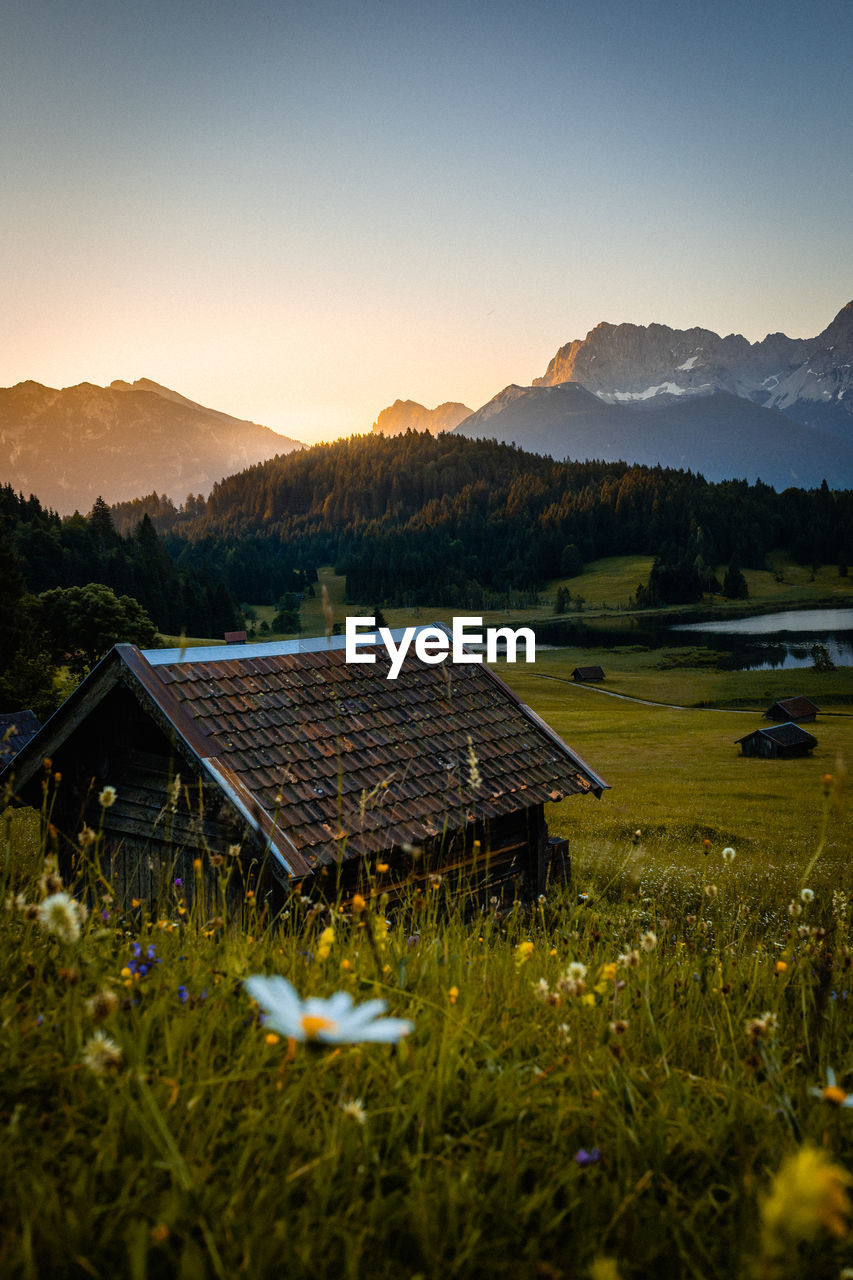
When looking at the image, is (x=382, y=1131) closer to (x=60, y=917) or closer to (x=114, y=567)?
(x=60, y=917)

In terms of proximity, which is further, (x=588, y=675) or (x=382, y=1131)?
(x=588, y=675)

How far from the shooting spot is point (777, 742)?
189 ft

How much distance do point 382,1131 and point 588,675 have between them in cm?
10664

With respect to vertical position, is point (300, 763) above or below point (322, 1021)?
below

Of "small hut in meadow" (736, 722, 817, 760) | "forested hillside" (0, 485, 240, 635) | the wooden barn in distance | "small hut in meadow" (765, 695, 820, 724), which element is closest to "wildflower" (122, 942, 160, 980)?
the wooden barn in distance

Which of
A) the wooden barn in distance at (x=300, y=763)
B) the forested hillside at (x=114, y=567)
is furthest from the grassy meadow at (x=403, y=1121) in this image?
the forested hillside at (x=114, y=567)

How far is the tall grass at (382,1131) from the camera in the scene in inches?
57.2

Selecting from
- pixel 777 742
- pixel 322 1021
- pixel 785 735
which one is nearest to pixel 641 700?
pixel 785 735

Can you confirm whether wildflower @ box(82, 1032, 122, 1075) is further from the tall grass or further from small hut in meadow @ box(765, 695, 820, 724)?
small hut in meadow @ box(765, 695, 820, 724)

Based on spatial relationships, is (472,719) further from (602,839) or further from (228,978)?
(602,839)

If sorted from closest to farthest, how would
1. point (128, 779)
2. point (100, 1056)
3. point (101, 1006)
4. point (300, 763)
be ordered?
1. point (100, 1056)
2. point (101, 1006)
3. point (300, 763)
4. point (128, 779)

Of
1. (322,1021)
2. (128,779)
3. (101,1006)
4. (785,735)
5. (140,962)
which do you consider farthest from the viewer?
(785,735)

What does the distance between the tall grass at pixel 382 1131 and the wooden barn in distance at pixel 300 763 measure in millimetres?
5237

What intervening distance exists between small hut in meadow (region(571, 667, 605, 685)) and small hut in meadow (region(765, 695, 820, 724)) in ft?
111
